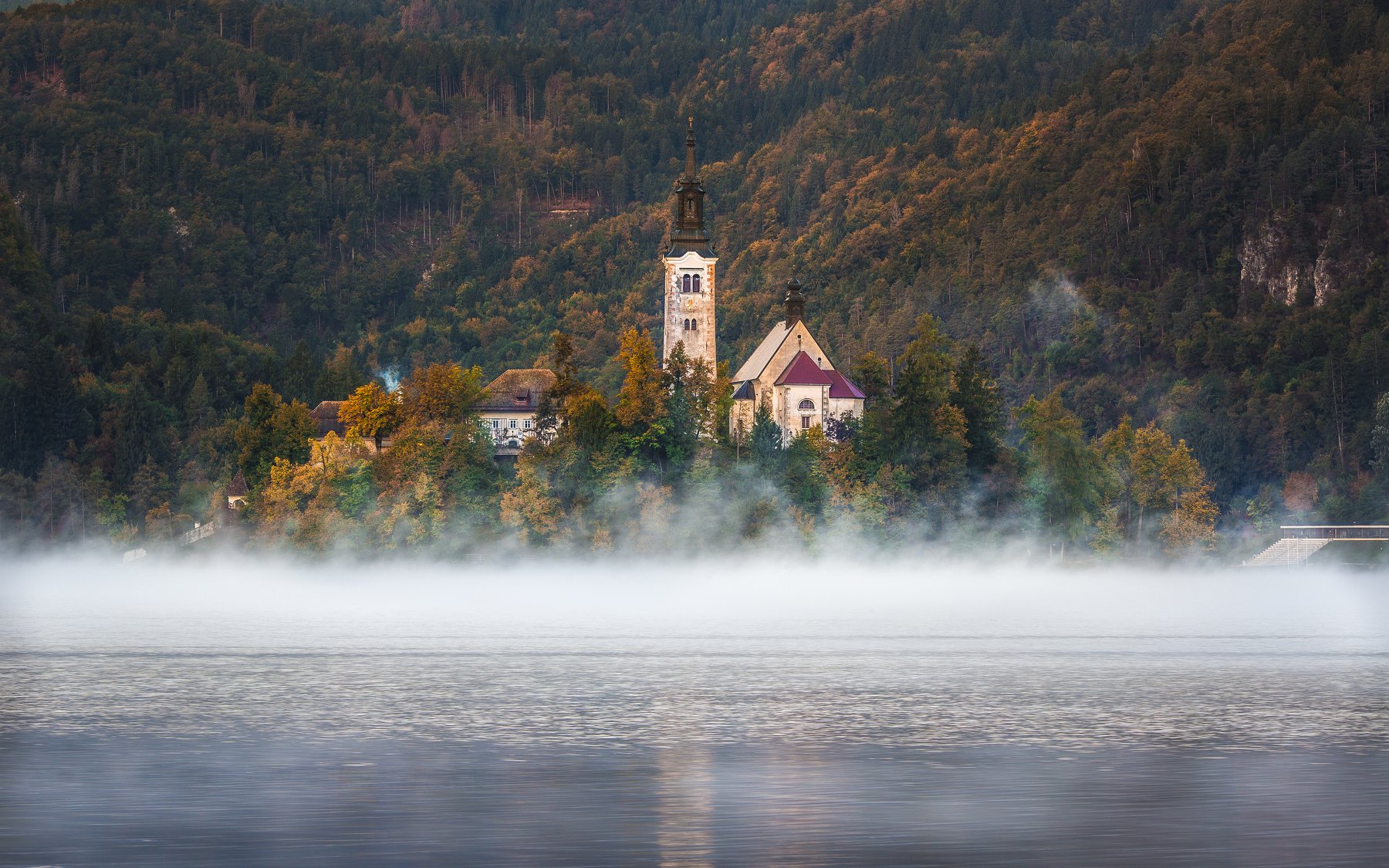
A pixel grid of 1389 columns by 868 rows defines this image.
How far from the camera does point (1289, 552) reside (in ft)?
485

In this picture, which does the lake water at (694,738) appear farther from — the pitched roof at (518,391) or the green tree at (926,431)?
the pitched roof at (518,391)

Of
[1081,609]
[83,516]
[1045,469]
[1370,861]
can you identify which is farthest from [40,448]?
[1370,861]

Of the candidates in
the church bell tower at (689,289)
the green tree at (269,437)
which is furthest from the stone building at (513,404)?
the green tree at (269,437)

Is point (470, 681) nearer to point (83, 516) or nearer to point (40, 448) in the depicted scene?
point (83, 516)

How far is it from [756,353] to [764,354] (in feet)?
16.9

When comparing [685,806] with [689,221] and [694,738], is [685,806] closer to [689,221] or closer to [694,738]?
[694,738]

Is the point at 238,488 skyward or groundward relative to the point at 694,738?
skyward

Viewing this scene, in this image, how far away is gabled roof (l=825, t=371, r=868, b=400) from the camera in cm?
14338

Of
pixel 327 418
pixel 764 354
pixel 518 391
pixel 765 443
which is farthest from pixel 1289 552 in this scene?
pixel 327 418

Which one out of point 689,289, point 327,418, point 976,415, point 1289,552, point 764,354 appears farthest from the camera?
point 327,418

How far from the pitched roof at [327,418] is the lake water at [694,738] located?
159ft

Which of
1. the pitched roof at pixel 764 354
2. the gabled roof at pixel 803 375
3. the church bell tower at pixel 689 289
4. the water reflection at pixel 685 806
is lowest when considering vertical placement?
the water reflection at pixel 685 806

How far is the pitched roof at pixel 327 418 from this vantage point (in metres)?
149

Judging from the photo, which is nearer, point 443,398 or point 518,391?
point 443,398
